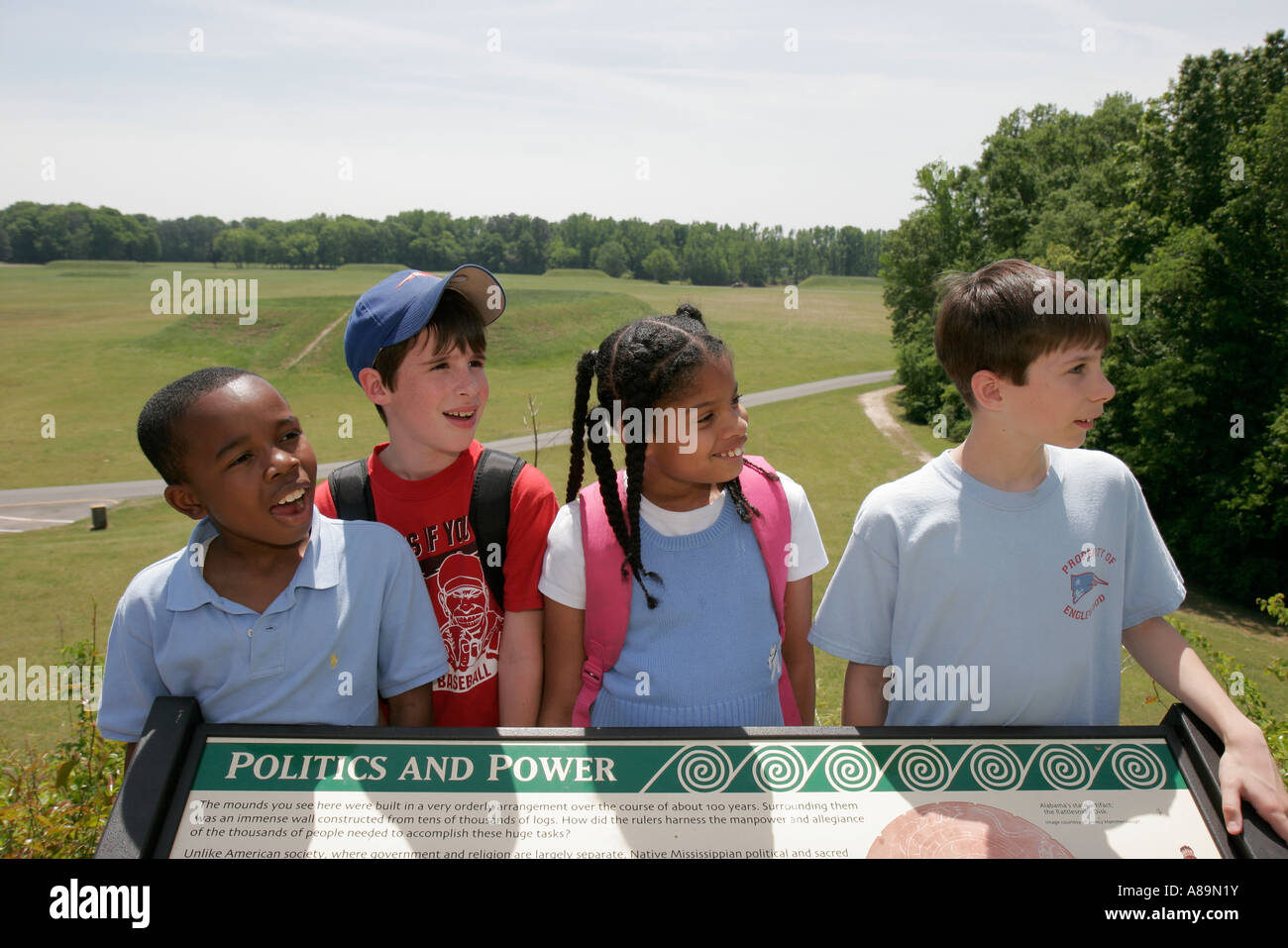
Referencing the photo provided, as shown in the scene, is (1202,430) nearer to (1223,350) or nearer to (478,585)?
(1223,350)

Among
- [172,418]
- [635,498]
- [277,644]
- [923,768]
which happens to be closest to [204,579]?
[277,644]

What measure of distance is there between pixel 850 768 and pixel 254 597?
1.78 metres

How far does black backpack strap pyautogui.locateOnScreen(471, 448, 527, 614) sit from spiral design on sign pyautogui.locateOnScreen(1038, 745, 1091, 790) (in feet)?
5.64

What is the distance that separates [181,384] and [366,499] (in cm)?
70

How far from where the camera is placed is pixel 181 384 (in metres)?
2.62

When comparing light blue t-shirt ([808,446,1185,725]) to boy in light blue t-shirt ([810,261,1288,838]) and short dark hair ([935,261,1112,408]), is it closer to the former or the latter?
boy in light blue t-shirt ([810,261,1288,838])

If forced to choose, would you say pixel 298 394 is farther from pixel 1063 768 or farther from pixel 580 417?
pixel 1063 768

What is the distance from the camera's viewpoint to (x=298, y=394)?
169ft

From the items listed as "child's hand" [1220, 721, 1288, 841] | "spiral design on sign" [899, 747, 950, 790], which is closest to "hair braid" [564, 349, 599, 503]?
"spiral design on sign" [899, 747, 950, 790]

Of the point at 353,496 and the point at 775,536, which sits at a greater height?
the point at 353,496

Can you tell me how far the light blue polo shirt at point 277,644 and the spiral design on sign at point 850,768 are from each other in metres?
1.22

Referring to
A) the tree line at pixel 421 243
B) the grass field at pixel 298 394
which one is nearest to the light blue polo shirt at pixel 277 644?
the grass field at pixel 298 394

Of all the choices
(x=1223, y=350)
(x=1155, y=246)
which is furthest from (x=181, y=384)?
(x=1155, y=246)

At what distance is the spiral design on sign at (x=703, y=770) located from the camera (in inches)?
91.0
